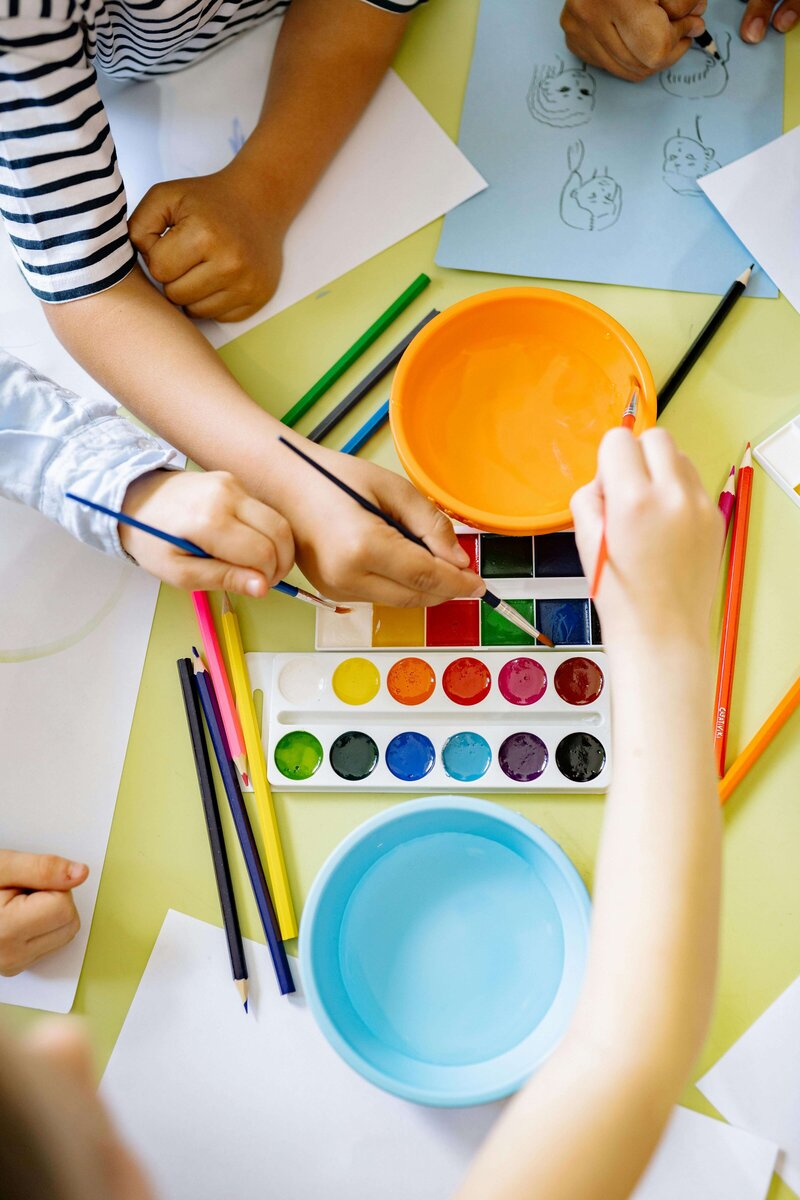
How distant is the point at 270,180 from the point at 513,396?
27 cm

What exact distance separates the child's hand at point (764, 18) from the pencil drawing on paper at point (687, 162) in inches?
3.1

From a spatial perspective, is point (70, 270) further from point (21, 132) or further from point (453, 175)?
point (453, 175)

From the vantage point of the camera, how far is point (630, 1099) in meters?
0.42

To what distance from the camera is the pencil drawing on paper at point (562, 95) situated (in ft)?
2.41

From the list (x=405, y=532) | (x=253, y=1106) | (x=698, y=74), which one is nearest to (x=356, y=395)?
(x=405, y=532)

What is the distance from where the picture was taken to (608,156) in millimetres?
726

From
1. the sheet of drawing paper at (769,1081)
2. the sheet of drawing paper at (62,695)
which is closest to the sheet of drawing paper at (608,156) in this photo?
the sheet of drawing paper at (62,695)

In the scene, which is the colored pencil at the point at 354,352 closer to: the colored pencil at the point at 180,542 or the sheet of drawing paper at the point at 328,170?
the sheet of drawing paper at the point at 328,170

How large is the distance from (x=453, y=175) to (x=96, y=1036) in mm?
716

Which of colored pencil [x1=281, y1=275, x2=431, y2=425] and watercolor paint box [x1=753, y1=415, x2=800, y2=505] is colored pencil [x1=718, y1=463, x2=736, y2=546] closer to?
watercolor paint box [x1=753, y1=415, x2=800, y2=505]

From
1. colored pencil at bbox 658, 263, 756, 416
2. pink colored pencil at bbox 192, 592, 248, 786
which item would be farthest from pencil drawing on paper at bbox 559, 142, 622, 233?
pink colored pencil at bbox 192, 592, 248, 786

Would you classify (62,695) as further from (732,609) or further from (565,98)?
(565,98)

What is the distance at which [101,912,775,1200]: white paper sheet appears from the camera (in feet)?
1.89

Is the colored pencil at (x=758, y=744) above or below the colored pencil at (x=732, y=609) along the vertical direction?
below
